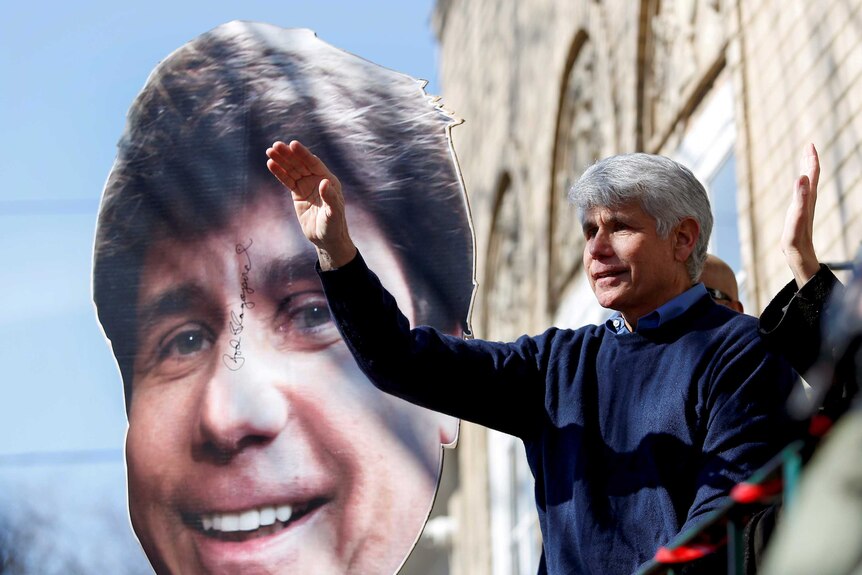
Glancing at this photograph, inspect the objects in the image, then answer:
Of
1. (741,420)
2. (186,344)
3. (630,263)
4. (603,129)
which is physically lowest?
(603,129)

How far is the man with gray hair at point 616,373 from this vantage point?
123 inches

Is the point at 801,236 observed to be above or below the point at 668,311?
above

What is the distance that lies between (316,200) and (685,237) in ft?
2.59

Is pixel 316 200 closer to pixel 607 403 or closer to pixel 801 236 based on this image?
pixel 607 403

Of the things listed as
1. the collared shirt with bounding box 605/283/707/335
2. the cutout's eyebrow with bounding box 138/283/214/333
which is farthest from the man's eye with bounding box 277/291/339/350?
the collared shirt with bounding box 605/283/707/335

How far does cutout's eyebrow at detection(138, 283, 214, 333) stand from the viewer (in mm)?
4145

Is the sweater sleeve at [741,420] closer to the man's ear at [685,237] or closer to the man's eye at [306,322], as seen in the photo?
the man's ear at [685,237]

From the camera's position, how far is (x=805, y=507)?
179cm

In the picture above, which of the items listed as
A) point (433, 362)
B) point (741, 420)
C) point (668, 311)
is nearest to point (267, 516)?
point (433, 362)

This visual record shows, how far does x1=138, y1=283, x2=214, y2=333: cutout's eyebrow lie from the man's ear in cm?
130

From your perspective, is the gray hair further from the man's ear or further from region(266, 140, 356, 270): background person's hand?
region(266, 140, 356, 270): background person's hand

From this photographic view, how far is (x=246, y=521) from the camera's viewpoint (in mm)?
3959

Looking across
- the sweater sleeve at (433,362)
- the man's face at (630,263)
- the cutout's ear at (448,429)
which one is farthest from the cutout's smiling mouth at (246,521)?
the man's face at (630,263)

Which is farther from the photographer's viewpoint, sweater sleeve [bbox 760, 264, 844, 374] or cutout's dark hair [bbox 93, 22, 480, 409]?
cutout's dark hair [bbox 93, 22, 480, 409]
